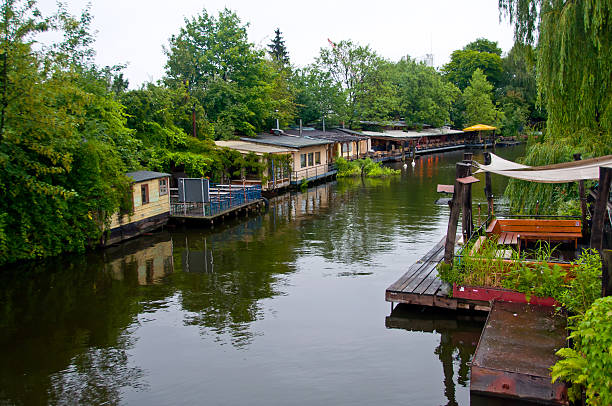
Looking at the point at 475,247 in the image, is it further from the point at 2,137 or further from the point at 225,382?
the point at 2,137

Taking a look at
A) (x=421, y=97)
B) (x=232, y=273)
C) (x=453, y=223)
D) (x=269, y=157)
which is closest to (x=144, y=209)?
(x=232, y=273)

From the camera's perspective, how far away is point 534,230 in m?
17.6

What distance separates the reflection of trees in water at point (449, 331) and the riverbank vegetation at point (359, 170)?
116ft

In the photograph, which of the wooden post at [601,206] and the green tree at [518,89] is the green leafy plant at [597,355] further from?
the green tree at [518,89]

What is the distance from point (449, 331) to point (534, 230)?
6129mm

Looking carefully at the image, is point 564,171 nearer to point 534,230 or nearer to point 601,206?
point 601,206

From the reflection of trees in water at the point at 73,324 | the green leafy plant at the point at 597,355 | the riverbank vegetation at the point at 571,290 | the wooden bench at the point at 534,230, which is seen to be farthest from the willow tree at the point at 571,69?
the reflection of trees in water at the point at 73,324

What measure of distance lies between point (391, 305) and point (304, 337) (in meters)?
3.16

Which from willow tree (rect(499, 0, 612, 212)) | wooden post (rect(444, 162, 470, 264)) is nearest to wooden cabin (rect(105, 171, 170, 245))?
wooden post (rect(444, 162, 470, 264))

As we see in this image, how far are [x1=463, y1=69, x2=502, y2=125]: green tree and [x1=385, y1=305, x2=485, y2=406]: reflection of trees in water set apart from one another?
72531 mm

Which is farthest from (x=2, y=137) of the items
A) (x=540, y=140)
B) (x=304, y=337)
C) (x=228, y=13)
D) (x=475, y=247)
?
(x=228, y=13)

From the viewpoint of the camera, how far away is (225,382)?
36.9 ft

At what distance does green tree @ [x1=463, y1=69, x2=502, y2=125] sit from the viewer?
8153cm

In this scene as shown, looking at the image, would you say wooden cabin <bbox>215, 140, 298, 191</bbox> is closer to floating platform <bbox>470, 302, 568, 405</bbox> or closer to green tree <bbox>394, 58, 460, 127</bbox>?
floating platform <bbox>470, 302, 568, 405</bbox>
